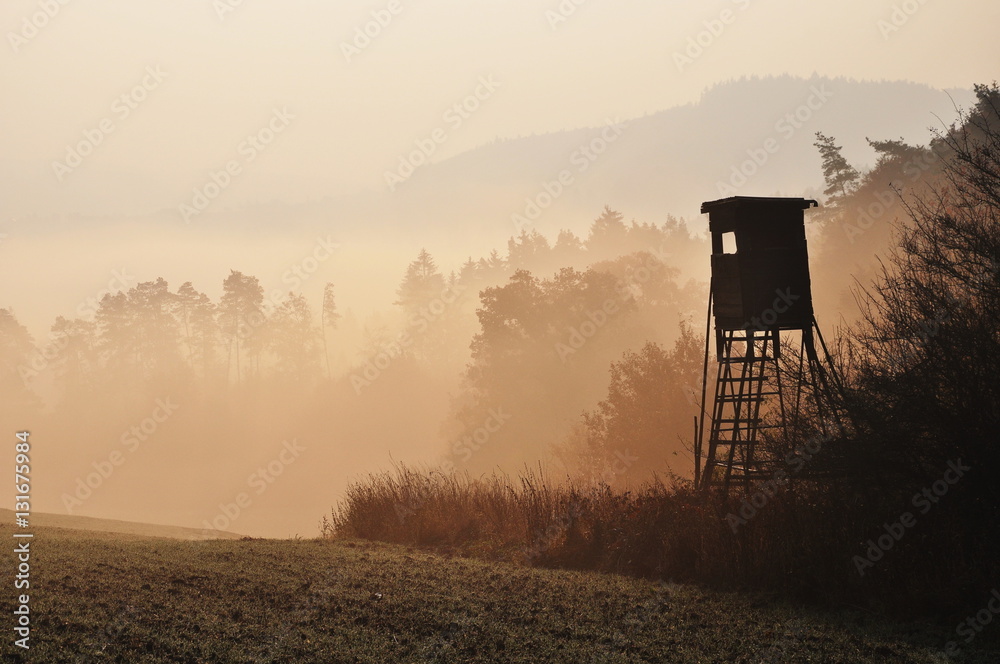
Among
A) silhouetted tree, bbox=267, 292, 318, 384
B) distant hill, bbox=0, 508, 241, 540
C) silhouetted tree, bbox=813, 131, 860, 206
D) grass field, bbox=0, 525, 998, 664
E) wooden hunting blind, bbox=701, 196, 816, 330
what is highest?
silhouetted tree, bbox=813, 131, 860, 206

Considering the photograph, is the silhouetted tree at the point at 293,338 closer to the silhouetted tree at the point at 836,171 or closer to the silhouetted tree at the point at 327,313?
the silhouetted tree at the point at 327,313

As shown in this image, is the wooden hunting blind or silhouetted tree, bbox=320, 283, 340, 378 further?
silhouetted tree, bbox=320, 283, 340, 378

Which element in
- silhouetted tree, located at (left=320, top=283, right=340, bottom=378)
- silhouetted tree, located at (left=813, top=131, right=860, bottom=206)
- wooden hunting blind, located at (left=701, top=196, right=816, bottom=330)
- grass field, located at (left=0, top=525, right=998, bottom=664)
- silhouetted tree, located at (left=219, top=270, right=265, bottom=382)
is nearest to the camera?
grass field, located at (left=0, top=525, right=998, bottom=664)

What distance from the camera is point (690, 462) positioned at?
40.8 meters

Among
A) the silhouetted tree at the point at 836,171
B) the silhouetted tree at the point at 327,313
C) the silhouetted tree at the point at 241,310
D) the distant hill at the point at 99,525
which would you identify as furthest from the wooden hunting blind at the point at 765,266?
the silhouetted tree at the point at 327,313

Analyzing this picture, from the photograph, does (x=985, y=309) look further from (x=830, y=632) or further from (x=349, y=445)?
(x=349, y=445)

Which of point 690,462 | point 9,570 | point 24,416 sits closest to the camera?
point 9,570

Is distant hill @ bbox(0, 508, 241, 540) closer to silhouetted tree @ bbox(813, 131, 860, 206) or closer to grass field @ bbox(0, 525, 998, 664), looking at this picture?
grass field @ bbox(0, 525, 998, 664)

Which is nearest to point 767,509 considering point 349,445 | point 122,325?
point 349,445

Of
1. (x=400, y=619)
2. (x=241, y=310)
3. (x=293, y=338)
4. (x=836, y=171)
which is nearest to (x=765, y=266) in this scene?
(x=400, y=619)

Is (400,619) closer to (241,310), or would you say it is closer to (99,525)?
(99,525)

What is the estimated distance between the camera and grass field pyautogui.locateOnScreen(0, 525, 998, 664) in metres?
8.40

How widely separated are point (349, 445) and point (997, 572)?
8936cm

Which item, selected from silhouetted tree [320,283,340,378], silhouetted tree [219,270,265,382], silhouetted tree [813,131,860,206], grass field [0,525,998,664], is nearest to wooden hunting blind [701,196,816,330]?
grass field [0,525,998,664]
